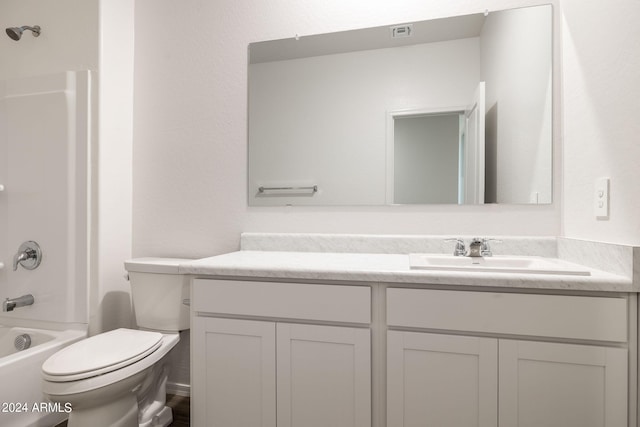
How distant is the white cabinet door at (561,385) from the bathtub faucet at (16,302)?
220 cm

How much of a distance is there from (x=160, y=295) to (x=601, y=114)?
196 cm

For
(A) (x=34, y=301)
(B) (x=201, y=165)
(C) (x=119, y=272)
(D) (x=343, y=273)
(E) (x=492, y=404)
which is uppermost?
(B) (x=201, y=165)

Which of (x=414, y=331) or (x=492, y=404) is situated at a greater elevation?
(x=414, y=331)

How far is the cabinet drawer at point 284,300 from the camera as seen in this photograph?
1.21 meters

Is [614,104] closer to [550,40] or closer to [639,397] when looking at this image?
[550,40]

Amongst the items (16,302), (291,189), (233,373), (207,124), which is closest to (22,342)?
(16,302)

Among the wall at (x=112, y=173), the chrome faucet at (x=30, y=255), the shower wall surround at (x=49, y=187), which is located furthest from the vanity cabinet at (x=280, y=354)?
the chrome faucet at (x=30, y=255)

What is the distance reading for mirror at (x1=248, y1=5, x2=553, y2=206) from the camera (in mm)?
1569

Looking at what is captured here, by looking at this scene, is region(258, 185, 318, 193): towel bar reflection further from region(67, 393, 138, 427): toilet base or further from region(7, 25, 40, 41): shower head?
region(7, 25, 40, 41): shower head

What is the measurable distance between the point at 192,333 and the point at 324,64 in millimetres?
1384

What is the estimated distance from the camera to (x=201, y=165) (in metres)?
1.97

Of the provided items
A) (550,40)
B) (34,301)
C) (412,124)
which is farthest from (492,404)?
(34,301)

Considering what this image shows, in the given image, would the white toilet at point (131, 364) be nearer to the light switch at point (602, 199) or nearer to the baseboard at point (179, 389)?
the baseboard at point (179, 389)

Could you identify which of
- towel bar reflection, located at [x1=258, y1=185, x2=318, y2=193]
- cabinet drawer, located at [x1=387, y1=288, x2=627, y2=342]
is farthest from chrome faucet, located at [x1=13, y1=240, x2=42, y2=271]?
cabinet drawer, located at [x1=387, y1=288, x2=627, y2=342]
